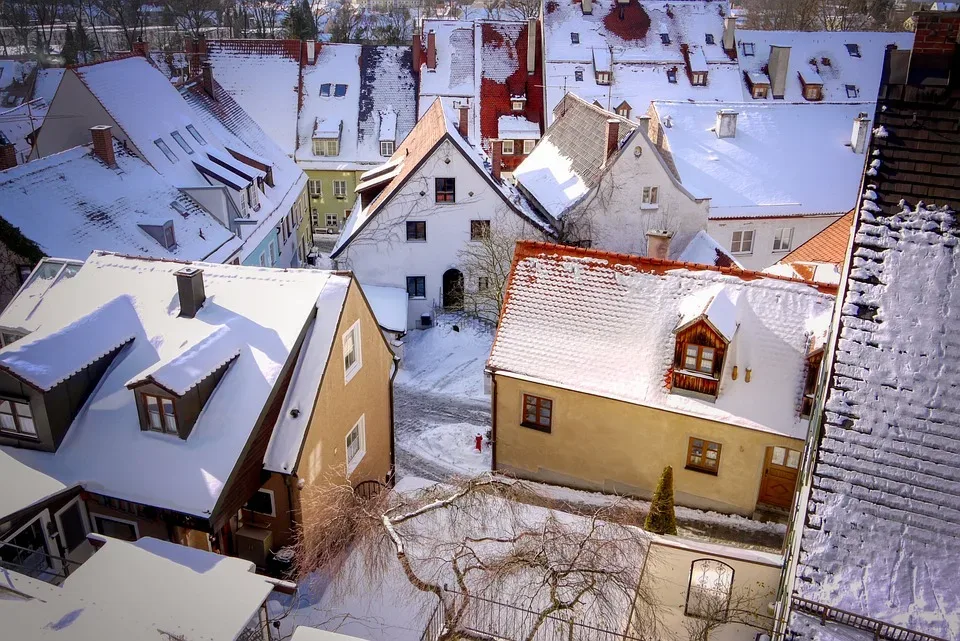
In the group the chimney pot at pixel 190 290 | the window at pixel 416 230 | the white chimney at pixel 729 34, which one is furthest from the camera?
the white chimney at pixel 729 34

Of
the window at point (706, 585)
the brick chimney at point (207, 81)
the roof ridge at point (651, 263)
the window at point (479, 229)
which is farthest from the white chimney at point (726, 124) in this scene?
the window at point (706, 585)

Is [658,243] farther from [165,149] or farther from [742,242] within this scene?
[165,149]

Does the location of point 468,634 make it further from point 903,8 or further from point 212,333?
point 903,8

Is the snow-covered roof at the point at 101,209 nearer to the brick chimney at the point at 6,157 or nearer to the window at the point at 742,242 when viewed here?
the brick chimney at the point at 6,157

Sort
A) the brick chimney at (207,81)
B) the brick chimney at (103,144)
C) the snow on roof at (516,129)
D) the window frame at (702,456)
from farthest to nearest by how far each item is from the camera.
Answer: the snow on roof at (516,129) → the brick chimney at (207,81) → the brick chimney at (103,144) → the window frame at (702,456)

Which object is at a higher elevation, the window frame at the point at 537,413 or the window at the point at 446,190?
the window at the point at 446,190

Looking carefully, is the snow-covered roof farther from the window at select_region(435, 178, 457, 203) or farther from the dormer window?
the dormer window

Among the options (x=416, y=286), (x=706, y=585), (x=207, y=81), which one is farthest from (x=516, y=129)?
(x=706, y=585)
